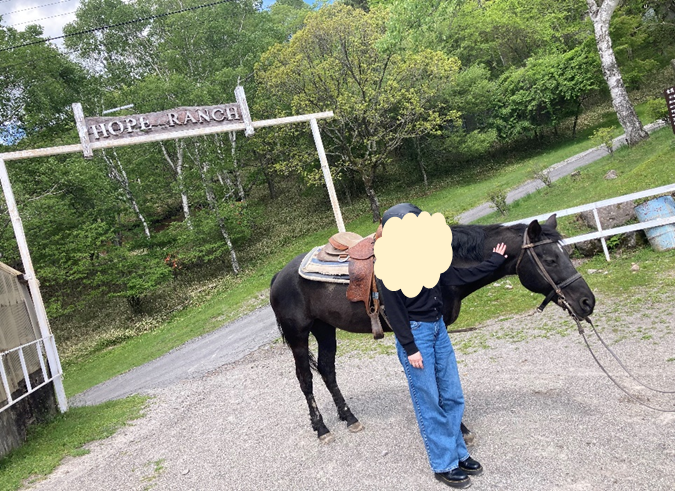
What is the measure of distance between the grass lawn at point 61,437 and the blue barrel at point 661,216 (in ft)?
31.0

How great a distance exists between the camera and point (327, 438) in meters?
4.53

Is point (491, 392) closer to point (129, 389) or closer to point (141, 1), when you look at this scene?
point (129, 389)

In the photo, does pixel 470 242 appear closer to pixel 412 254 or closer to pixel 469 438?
pixel 412 254

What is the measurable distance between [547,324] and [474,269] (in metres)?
3.79

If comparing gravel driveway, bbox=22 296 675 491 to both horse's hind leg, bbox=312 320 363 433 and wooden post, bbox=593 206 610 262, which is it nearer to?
horse's hind leg, bbox=312 320 363 433

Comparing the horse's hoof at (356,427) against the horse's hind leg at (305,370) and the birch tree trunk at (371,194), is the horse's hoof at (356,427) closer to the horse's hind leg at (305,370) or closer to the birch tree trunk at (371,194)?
the horse's hind leg at (305,370)

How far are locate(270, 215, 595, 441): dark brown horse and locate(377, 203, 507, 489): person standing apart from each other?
230 mm

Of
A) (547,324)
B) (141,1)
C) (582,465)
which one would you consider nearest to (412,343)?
(582,465)

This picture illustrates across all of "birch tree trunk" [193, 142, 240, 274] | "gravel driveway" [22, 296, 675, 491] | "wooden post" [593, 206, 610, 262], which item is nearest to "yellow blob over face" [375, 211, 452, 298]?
"gravel driveway" [22, 296, 675, 491]

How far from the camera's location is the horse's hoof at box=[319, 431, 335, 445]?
4.52 meters

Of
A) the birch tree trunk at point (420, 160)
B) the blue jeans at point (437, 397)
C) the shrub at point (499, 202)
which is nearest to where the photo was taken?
the blue jeans at point (437, 397)

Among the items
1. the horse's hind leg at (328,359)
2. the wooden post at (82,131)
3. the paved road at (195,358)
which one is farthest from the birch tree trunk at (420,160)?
the horse's hind leg at (328,359)

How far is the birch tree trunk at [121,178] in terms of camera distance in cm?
2242

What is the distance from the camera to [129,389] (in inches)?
400
